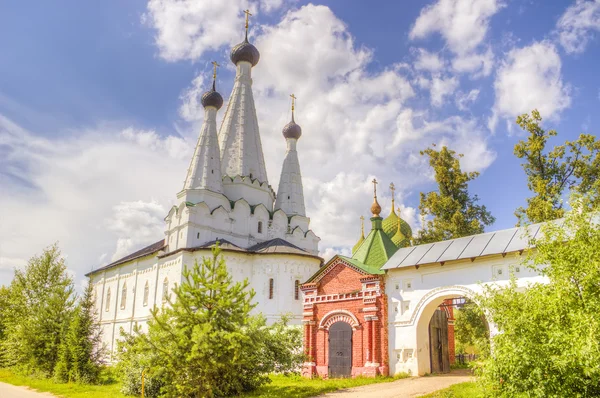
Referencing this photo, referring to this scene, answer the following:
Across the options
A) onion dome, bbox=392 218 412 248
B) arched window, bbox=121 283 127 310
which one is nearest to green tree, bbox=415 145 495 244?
onion dome, bbox=392 218 412 248

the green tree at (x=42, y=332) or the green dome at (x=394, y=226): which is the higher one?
the green dome at (x=394, y=226)

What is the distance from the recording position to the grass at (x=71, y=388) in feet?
48.3

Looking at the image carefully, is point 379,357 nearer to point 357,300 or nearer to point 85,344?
point 357,300

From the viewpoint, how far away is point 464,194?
78.7 ft

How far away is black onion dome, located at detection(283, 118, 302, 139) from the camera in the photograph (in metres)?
33.8

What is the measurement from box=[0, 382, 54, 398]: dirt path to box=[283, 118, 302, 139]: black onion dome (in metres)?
22.0

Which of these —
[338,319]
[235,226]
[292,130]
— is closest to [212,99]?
[292,130]

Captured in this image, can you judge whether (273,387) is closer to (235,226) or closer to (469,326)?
(469,326)

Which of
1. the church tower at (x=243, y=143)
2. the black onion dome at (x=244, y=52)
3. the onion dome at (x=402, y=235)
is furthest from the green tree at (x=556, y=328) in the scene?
the black onion dome at (x=244, y=52)

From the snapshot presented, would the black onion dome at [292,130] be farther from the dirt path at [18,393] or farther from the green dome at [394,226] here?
the dirt path at [18,393]

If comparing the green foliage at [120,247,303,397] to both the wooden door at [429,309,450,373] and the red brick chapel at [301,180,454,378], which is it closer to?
the red brick chapel at [301,180,454,378]

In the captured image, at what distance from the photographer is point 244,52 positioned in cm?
3406

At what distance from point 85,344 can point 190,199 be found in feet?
36.5

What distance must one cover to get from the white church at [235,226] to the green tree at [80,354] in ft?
18.6
